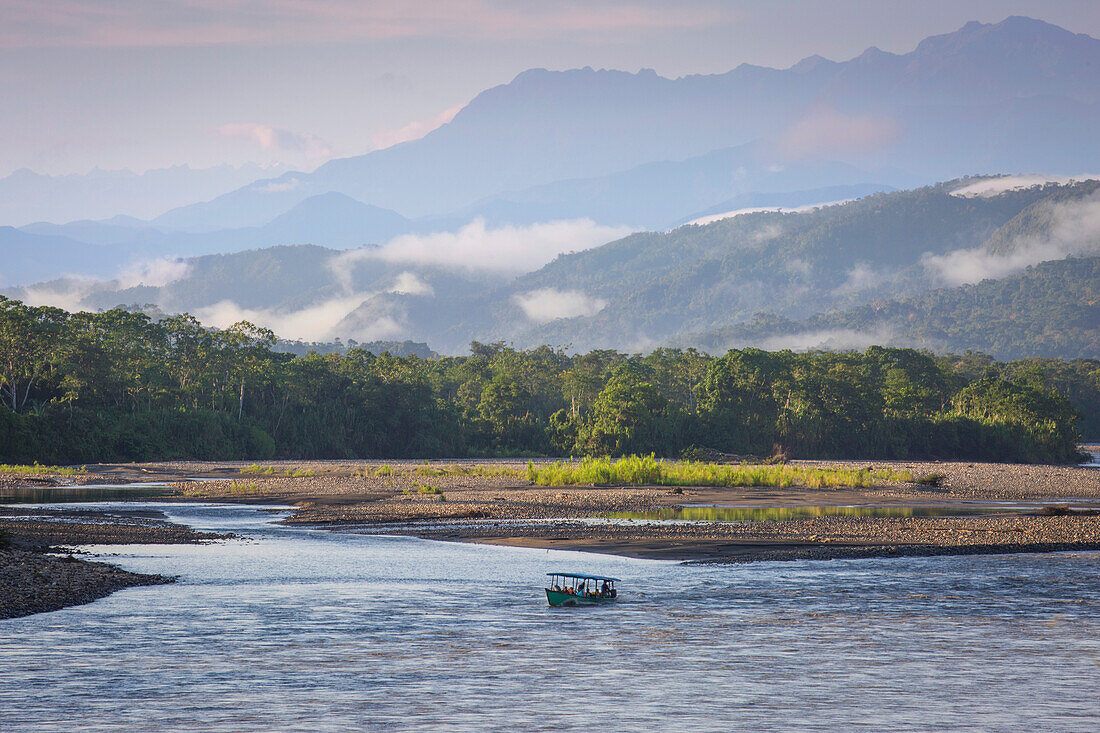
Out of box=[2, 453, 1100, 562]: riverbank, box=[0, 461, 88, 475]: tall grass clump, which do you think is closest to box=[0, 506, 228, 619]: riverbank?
box=[2, 453, 1100, 562]: riverbank

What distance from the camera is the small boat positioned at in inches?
1069

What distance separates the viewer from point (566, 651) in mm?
22375

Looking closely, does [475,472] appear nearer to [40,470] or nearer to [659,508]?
[659,508]

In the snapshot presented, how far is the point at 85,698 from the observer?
718 inches

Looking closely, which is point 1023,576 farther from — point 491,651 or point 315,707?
point 315,707

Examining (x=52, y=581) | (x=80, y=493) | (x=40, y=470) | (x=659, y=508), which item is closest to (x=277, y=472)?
(x=40, y=470)

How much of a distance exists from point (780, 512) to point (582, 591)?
27052 millimetres

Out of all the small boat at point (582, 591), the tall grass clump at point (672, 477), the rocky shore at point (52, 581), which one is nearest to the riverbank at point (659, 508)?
the tall grass clump at point (672, 477)

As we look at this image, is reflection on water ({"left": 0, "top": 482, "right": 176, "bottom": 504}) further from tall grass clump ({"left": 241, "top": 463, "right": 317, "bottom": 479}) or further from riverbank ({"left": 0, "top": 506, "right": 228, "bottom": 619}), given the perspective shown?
tall grass clump ({"left": 241, "top": 463, "right": 317, "bottom": 479})

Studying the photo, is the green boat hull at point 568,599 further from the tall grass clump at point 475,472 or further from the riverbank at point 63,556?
the tall grass clump at point 475,472

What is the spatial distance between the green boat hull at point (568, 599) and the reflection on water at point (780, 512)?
20632 mm

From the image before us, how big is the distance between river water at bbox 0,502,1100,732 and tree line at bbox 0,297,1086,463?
2955 inches

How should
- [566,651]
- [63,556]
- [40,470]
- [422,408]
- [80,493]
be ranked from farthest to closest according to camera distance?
[422,408] < [40,470] < [80,493] < [63,556] < [566,651]

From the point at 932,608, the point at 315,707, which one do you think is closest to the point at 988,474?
the point at 932,608
